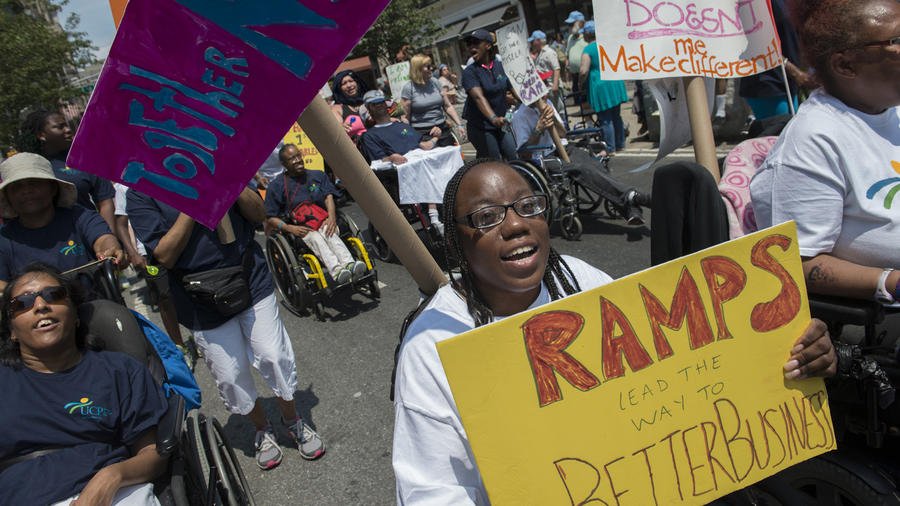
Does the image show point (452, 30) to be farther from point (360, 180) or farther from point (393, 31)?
point (360, 180)

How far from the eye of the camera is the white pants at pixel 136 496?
224cm

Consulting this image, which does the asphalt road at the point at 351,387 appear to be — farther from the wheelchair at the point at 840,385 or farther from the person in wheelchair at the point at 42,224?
the wheelchair at the point at 840,385

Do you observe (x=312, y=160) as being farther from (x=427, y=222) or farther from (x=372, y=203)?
(x=372, y=203)

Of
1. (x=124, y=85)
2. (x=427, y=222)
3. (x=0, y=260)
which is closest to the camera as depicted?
(x=124, y=85)

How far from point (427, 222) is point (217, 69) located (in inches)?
207

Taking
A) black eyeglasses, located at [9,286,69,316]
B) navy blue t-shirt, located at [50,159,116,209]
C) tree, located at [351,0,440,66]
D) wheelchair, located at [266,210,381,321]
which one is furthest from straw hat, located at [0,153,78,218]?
tree, located at [351,0,440,66]

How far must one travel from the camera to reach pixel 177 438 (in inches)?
92.6

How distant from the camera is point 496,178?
57.0 inches

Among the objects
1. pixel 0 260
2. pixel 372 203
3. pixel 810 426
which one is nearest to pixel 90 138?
pixel 372 203

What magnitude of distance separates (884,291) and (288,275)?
4803 mm

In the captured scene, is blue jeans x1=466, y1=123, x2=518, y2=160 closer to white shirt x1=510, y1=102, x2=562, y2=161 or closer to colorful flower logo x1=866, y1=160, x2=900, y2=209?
white shirt x1=510, y1=102, x2=562, y2=161

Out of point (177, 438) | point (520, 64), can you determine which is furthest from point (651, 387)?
point (520, 64)

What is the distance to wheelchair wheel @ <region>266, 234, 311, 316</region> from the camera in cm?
535

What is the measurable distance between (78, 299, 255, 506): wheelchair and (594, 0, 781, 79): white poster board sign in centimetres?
218
